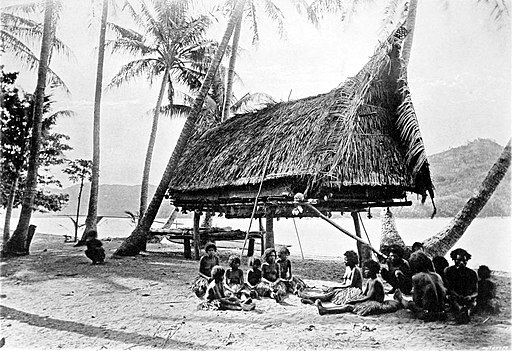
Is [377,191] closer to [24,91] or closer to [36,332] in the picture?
[36,332]

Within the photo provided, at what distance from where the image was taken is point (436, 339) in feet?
14.7

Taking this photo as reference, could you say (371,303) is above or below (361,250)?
below

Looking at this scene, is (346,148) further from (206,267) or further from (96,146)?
(96,146)

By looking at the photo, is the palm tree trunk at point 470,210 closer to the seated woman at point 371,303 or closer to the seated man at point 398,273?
the seated man at point 398,273

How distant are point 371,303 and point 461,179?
8.31 m

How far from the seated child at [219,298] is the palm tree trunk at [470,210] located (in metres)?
4.65

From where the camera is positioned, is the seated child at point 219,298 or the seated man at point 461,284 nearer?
the seated man at point 461,284

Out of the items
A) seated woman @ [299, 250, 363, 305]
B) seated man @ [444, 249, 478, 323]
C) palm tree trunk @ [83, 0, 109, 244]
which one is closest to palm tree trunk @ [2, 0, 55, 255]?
palm tree trunk @ [83, 0, 109, 244]

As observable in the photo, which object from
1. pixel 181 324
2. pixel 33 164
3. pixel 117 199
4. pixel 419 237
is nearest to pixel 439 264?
pixel 181 324

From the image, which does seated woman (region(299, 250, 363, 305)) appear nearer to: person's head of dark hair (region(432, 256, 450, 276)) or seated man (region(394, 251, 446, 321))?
seated man (region(394, 251, 446, 321))

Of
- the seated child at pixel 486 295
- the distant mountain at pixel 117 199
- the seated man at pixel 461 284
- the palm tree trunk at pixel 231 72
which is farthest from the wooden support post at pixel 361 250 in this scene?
the distant mountain at pixel 117 199

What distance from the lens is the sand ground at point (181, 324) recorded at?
4559 mm

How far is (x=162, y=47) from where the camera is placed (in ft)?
55.9

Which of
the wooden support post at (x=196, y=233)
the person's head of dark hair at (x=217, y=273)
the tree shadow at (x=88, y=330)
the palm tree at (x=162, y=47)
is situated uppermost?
the palm tree at (x=162, y=47)
